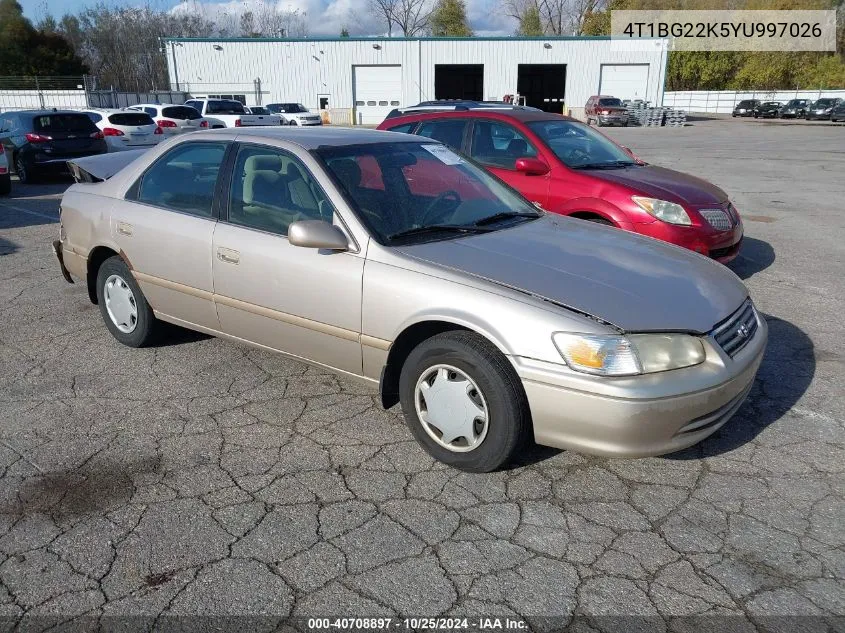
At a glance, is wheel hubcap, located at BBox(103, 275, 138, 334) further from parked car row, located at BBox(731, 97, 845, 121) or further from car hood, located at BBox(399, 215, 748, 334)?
parked car row, located at BBox(731, 97, 845, 121)

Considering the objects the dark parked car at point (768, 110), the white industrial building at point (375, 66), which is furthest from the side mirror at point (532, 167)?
the dark parked car at point (768, 110)

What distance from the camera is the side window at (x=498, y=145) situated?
6824mm

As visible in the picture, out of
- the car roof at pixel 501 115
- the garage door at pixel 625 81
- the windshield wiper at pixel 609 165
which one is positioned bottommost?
the windshield wiper at pixel 609 165

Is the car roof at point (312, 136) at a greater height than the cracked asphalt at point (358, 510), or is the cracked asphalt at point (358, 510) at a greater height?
the car roof at point (312, 136)

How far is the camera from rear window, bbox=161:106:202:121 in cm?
2183

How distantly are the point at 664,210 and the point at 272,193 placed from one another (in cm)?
371

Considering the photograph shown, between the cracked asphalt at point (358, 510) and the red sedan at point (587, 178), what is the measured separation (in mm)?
1654

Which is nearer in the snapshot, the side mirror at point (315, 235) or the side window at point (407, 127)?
the side mirror at point (315, 235)

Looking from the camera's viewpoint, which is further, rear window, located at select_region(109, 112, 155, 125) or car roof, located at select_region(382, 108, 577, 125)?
rear window, located at select_region(109, 112, 155, 125)

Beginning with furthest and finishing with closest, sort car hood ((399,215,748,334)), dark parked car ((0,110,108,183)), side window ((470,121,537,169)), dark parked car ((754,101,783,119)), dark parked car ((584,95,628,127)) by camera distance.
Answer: dark parked car ((754,101,783,119)) → dark parked car ((584,95,628,127)) → dark parked car ((0,110,108,183)) → side window ((470,121,537,169)) → car hood ((399,215,748,334))

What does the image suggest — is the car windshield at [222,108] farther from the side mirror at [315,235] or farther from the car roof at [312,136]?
the side mirror at [315,235]

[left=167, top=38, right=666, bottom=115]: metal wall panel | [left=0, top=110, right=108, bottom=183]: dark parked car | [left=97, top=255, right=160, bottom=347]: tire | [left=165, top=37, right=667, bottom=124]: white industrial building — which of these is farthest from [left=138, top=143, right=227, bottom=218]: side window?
[left=167, top=38, right=666, bottom=115]: metal wall panel

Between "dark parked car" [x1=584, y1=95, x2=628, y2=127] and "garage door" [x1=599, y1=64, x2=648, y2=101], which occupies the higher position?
"garage door" [x1=599, y1=64, x2=648, y2=101]

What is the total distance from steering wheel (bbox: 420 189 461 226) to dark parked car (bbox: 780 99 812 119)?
48807 mm
